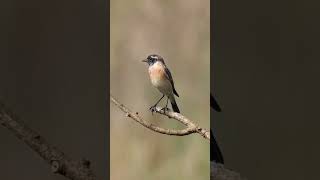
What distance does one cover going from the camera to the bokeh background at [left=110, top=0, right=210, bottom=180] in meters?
0.88

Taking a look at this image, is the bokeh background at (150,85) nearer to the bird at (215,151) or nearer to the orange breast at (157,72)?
the orange breast at (157,72)

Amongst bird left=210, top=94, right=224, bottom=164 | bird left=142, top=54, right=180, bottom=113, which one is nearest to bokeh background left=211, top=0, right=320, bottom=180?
bird left=210, top=94, right=224, bottom=164

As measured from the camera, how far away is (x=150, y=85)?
3.09 feet

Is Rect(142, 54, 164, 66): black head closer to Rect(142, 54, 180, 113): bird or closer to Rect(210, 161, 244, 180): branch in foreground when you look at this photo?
Rect(142, 54, 180, 113): bird

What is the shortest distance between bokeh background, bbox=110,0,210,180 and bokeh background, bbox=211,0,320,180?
0.27 metres

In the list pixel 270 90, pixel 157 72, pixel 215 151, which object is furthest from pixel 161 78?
pixel 270 90

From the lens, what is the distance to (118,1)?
93 centimetres

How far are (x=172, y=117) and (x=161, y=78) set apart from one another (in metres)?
0.06
